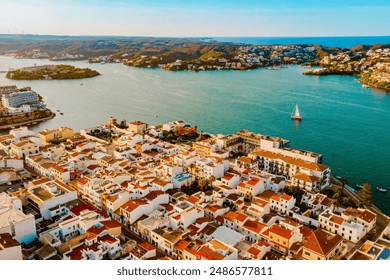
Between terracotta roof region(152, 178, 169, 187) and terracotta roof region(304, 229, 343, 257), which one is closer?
terracotta roof region(304, 229, 343, 257)

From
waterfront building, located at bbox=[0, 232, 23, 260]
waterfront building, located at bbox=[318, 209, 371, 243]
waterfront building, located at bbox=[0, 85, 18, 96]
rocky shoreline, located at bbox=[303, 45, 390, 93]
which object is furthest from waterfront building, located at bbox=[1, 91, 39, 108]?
rocky shoreline, located at bbox=[303, 45, 390, 93]

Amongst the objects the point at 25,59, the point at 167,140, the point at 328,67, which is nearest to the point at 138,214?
the point at 167,140

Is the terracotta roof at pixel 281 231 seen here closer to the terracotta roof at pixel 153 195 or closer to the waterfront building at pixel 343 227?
the waterfront building at pixel 343 227

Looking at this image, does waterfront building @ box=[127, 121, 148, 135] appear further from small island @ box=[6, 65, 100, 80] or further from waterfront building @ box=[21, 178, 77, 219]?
small island @ box=[6, 65, 100, 80]

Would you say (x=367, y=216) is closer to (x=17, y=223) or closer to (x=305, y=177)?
(x=305, y=177)

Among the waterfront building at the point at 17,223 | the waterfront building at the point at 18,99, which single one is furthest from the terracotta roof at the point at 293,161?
the waterfront building at the point at 18,99

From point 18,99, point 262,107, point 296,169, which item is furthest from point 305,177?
point 18,99
